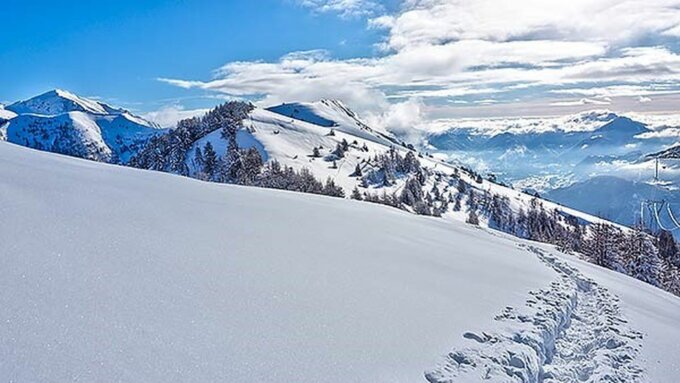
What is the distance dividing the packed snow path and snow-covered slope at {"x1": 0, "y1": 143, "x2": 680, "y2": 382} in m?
0.05

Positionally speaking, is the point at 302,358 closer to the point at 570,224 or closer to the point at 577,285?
the point at 577,285

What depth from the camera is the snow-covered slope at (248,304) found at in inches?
244

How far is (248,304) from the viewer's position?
27.1 feet

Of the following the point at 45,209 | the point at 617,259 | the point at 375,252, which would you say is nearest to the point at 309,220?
the point at 375,252

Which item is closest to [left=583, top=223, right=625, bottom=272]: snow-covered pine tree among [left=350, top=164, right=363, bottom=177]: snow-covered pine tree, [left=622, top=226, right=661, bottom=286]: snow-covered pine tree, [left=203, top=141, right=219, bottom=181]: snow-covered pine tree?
[left=622, top=226, right=661, bottom=286]: snow-covered pine tree

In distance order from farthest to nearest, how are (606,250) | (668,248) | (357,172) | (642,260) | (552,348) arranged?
1. (357,172)
2. (668,248)
3. (606,250)
4. (642,260)
5. (552,348)

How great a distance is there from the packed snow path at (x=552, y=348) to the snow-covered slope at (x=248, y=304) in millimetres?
48

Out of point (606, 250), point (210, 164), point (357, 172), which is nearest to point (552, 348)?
point (606, 250)

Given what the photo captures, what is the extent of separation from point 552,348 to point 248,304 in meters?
6.69

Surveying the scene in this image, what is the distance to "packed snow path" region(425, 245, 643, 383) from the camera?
8.26 m

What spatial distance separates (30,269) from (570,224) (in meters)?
196

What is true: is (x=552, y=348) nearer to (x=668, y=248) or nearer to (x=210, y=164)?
(x=668, y=248)

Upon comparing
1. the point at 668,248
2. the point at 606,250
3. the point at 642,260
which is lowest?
the point at 668,248

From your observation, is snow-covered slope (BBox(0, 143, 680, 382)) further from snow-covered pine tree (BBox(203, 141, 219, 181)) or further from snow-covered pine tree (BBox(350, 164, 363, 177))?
snow-covered pine tree (BBox(350, 164, 363, 177))
